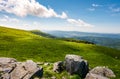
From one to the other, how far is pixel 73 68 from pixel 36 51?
33.5m

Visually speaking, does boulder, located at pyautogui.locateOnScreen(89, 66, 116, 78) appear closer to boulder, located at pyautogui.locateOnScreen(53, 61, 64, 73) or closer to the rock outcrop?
boulder, located at pyautogui.locateOnScreen(53, 61, 64, 73)

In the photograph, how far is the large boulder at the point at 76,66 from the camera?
3297cm

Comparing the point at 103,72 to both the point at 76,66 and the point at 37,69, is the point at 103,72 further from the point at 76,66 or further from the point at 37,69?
the point at 37,69

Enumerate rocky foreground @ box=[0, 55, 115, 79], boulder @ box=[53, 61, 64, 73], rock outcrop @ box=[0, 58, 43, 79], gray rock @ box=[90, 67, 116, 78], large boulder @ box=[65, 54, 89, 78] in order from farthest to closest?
gray rock @ box=[90, 67, 116, 78] → boulder @ box=[53, 61, 64, 73] → large boulder @ box=[65, 54, 89, 78] → rocky foreground @ box=[0, 55, 115, 79] → rock outcrop @ box=[0, 58, 43, 79]

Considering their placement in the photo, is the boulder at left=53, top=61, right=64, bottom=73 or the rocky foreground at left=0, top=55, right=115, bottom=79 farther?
the boulder at left=53, top=61, right=64, bottom=73

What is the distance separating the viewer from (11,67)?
30312mm

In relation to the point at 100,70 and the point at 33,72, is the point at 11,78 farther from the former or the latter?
the point at 100,70

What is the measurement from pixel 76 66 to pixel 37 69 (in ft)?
22.3

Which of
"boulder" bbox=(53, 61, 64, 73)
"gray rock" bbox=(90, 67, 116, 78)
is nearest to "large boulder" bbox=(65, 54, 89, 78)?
"boulder" bbox=(53, 61, 64, 73)

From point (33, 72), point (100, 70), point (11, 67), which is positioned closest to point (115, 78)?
point (100, 70)

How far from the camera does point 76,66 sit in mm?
33156

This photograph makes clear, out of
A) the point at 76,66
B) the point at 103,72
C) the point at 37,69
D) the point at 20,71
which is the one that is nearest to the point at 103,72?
the point at 103,72

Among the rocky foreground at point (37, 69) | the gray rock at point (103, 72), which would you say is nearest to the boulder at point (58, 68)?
the rocky foreground at point (37, 69)

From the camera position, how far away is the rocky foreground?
93.1 feet
